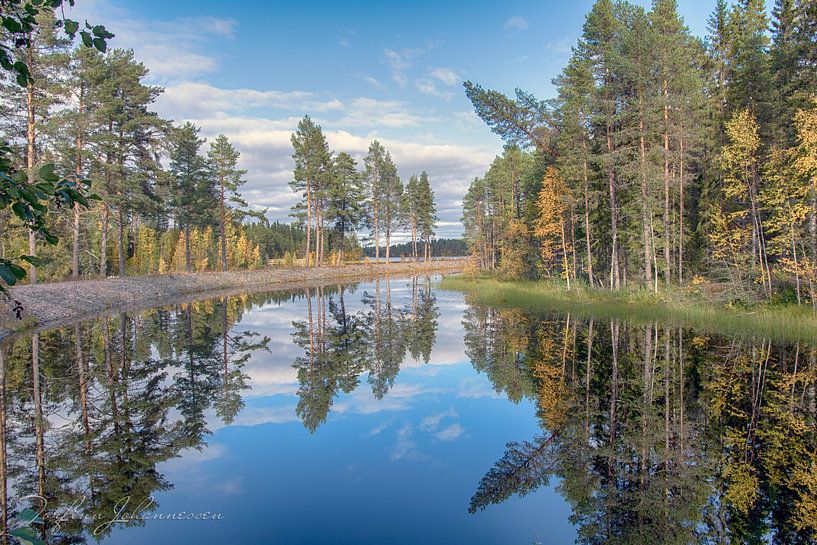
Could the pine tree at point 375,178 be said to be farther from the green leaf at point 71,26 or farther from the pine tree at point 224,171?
the green leaf at point 71,26

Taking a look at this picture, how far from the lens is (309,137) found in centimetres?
5438

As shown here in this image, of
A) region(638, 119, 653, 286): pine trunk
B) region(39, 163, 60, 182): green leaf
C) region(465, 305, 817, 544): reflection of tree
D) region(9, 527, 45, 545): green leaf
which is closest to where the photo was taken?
region(9, 527, 45, 545): green leaf

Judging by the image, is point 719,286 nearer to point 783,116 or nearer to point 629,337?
point 783,116

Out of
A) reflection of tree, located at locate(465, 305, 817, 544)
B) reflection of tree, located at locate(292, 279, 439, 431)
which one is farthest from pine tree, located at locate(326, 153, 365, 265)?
reflection of tree, located at locate(465, 305, 817, 544)

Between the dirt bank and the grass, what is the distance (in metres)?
20.7

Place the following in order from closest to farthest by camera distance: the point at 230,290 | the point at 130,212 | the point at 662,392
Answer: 1. the point at 662,392
2. the point at 130,212
3. the point at 230,290

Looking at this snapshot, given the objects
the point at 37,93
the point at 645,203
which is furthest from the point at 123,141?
the point at 645,203

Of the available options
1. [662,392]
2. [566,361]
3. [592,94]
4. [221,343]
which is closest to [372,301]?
[221,343]

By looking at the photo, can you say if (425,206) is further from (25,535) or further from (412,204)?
(25,535)

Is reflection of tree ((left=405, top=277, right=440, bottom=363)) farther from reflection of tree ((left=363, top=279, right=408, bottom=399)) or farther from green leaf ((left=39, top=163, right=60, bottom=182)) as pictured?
green leaf ((left=39, top=163, right=60, bottom=182))

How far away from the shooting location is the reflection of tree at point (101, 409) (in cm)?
604

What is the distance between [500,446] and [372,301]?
25104 mm

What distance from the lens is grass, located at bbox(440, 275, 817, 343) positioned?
642 inches

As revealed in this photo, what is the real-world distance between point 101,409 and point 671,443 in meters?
10.5
